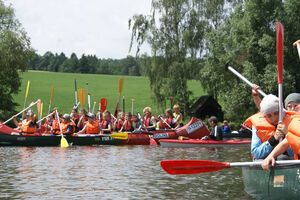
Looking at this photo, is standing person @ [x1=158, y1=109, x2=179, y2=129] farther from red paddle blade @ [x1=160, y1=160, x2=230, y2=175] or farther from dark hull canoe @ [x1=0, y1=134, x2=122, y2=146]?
red paddle blade @ [x1=160, y1=160, x2=230, y2=175]

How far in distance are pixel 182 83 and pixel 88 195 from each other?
2577 centimetres

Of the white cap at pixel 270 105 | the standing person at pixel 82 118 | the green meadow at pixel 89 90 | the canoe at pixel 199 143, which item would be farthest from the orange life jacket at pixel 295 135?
the green meadow at pixel 89 90

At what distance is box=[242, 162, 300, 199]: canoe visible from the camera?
5.70 metres

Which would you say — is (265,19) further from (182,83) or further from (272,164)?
(272,164)

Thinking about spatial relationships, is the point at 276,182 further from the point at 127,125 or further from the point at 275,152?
the point at 127,125

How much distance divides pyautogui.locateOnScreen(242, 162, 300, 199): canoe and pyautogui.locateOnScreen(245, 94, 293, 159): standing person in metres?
0.28

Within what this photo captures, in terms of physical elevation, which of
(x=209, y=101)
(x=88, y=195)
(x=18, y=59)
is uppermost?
(x=18, y=59)

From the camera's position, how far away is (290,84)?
1086 inches

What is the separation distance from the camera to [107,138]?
18.2 meters

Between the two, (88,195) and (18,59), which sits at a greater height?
(18,59)

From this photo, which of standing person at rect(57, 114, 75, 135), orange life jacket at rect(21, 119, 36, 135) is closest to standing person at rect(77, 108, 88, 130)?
standing person at rect(57, 114, 75, 135)

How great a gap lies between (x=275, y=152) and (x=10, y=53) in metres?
30.0

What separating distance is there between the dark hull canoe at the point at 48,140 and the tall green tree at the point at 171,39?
49.8ft

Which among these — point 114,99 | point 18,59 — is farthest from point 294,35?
point 114,99
